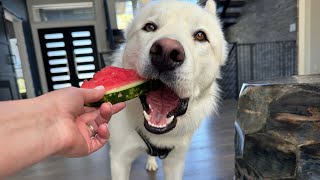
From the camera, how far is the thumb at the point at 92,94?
0.66 metres

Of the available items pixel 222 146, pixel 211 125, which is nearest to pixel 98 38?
pixel 211 125

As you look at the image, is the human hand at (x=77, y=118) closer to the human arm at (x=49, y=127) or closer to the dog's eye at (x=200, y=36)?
the human arm at (x=49, y=127)

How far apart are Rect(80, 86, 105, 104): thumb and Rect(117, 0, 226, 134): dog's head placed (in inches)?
7.4

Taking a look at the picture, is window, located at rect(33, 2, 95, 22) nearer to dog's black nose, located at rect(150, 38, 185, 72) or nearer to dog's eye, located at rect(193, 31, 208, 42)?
dog's eye, located at rect(193, 31, 208, 42)

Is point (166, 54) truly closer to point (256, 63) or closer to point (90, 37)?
point (256, 63)

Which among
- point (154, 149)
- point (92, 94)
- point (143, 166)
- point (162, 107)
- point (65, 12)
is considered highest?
point (65, 12)

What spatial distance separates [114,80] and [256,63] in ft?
17.2

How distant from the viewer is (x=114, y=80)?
0.81 metres

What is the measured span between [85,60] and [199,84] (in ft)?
24.1

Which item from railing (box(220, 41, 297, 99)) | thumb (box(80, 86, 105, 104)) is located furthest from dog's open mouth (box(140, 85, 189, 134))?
railing (box(220, 41, 297, 99))

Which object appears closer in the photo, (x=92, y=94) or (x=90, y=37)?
(x=92, y=94)

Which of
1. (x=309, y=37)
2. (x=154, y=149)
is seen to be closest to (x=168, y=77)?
(x=154, y=149)

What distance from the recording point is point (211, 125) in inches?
123

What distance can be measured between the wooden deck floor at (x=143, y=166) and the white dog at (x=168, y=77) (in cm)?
53
